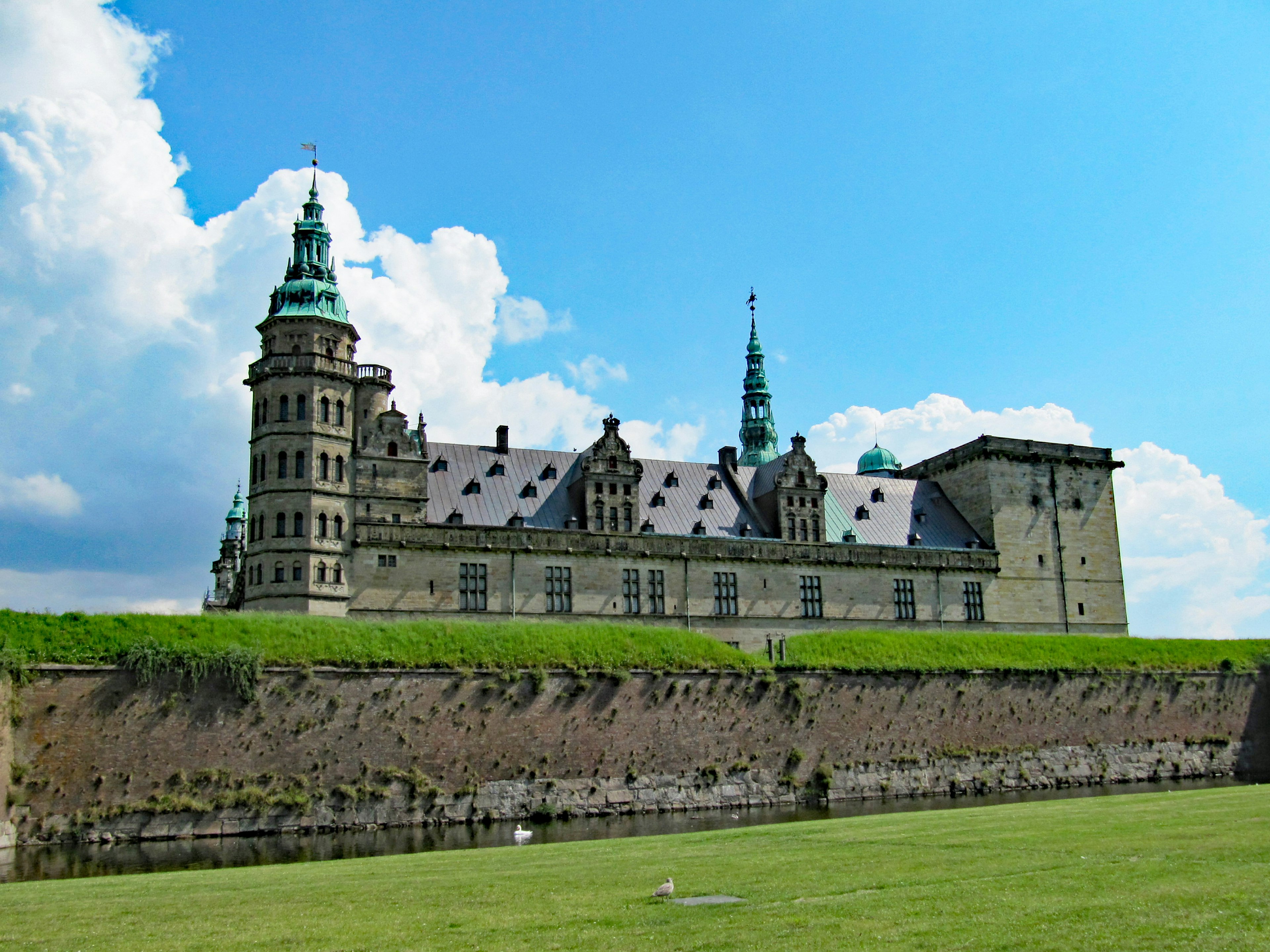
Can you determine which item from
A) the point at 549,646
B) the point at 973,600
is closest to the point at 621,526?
the point at 549,646

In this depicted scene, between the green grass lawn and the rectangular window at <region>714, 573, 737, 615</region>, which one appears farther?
the rectangular window at <region>714, 573, 737, 615</region>

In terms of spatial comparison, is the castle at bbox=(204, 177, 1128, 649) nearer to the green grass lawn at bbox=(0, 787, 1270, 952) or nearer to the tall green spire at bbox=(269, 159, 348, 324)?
the tall green spire at bbox=(269, 159, 348, 324)

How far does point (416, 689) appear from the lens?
37.7 meters

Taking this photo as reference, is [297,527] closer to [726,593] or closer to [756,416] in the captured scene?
[726,593]

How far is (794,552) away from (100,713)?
108 ft

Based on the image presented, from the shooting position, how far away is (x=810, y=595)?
5581 cm

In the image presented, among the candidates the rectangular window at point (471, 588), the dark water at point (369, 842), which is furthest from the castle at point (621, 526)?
the dark water at point (369, 842)

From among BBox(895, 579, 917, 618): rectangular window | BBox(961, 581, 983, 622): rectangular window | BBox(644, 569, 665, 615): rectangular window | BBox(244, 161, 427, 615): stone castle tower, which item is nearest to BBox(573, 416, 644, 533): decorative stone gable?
BBox(644, 569, 665, 615): rectangular window

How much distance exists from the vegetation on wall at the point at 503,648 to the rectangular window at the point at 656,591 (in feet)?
8.69

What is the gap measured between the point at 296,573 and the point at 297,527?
77.7 inches

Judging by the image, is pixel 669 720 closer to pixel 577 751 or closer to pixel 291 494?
pixel 577 751

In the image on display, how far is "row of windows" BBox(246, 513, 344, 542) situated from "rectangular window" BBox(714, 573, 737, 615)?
17.9 m

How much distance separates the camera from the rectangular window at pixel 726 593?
53.6m

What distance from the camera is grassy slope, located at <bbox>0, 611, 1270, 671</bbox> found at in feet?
113
